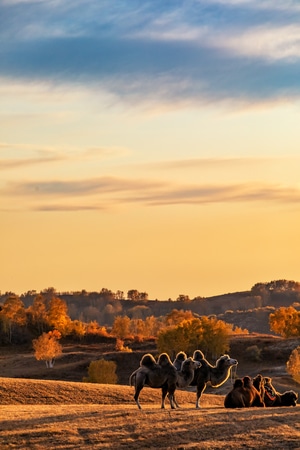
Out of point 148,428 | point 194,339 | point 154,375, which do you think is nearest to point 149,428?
point 148,428

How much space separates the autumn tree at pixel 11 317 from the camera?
479ft

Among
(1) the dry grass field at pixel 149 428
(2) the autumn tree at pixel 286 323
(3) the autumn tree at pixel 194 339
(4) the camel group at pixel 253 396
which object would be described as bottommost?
(1) the dry grass field at pixel 149 428

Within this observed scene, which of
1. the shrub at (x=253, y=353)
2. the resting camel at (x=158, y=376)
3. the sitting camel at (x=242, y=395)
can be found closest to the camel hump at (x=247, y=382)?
the sitting camel at (x=242, y=395)

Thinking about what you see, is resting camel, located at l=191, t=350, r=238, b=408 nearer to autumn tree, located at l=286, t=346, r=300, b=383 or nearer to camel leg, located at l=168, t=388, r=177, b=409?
camel leg, located at l=168, t=388, r=177, b=409

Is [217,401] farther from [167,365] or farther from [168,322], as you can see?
[168,322]

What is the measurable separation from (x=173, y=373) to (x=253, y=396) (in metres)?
5.29

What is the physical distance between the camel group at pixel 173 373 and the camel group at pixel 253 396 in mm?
963

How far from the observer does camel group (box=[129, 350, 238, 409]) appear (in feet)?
107

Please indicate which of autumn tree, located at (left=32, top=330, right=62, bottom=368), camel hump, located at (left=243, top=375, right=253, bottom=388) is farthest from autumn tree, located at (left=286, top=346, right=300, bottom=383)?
camel hump, located at (left=243, top=375, right=253, bottom=388)

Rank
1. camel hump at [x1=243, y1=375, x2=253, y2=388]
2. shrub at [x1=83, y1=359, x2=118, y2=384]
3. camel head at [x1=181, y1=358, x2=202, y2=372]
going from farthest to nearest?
shrub at [x1=83, y1=359, x2=118, y2=384], camel hump at [x1=243, y1=375, x2=253, y2=388], camel head at [x1=181, y1=358, x2=202, y2=372]

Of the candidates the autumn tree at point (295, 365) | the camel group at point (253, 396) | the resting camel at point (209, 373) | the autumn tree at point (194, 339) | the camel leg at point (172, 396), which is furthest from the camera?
the autumn tree at point (194, 339)

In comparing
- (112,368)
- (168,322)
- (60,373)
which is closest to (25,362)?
(60,373)

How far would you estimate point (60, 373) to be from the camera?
99.1 m

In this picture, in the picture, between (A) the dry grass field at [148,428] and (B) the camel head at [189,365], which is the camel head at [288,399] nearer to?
(A) the dry grass field at [148,428]
